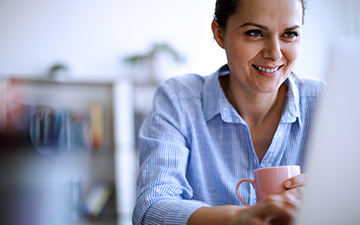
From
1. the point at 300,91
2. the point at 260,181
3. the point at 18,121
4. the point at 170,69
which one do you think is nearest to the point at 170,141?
the point at 260,181

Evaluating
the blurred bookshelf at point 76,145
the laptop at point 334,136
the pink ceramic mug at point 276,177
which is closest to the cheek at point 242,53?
the pink ceramic mug at point 276,177

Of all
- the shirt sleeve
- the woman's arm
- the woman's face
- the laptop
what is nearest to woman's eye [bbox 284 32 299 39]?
the woman's face

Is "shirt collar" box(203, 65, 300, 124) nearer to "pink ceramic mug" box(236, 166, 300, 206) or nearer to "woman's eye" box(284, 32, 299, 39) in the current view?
"woman's eye" box(284, 32, 299, 39)

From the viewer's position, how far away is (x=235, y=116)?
1101mm

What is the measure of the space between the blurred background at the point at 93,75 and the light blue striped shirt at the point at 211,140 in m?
1.53

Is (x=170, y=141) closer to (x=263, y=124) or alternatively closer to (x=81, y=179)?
(x=263, y=124)

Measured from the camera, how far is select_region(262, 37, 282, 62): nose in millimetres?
984

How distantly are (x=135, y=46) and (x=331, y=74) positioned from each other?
3030 mm

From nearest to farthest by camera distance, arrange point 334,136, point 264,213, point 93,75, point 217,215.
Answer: point 334,136 < point 264,213 < point 217,215 < point 93,75

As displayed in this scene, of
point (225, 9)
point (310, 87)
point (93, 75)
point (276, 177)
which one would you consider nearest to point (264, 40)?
point (225, 9)

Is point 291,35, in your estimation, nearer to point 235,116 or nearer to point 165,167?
point 235,116

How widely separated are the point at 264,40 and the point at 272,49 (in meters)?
0.04

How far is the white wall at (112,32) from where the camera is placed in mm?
2750

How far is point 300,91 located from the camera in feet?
3.85
